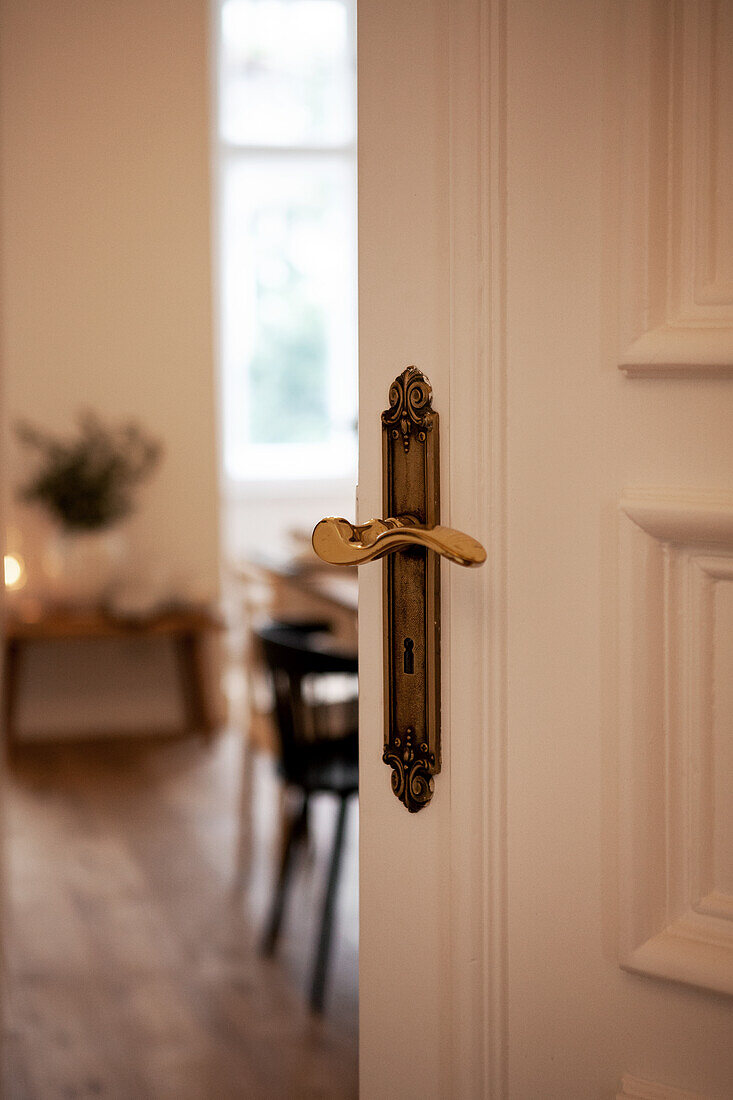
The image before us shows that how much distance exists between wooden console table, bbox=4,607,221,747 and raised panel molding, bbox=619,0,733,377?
4004 millimetres

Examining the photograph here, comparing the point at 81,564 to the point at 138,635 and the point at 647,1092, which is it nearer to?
the point at 138,635

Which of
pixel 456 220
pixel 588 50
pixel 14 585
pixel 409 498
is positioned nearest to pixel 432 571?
pixel 409 498

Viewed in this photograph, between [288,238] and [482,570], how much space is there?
6.08m

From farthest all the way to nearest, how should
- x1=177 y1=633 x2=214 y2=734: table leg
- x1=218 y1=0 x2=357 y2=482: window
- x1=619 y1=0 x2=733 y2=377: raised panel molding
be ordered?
x1=218 y1=0 x2=357 y2=482: window < x1=177 y1=633 x2=214 y2=734: table leg < x1=619 y1=0 x2=733 y2=377: raised panel molding

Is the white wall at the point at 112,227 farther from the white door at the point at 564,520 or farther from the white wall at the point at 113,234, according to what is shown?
the white door at the point at 564,520

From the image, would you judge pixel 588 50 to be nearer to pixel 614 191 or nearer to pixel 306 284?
pixel 614 191

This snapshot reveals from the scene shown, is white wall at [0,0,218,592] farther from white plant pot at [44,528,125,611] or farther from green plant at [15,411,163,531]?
white plant pot at [44,528,125,611]

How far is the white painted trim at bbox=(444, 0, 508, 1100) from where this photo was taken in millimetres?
745

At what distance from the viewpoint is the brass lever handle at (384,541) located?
72 centimetres

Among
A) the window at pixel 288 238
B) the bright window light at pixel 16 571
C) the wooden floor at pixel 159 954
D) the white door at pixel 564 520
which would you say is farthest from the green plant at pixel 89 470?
the white door at pixel 564 520

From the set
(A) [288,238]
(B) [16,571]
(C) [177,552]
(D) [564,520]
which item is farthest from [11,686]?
(D) [564,520]

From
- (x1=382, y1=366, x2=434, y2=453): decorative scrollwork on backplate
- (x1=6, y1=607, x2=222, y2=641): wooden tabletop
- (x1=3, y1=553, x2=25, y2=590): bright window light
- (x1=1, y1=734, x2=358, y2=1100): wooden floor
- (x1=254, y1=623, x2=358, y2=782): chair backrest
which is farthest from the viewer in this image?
(x1=3, y1=553, x2=25, y2=590): bright window light

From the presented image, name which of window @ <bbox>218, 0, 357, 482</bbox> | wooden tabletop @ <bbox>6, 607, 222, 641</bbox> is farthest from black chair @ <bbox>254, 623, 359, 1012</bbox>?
window @ <bbox>218, 0, 357, 482</bbox>

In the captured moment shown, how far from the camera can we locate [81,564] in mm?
4703
